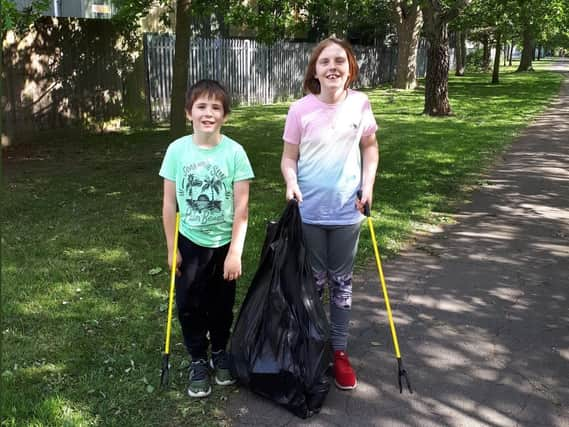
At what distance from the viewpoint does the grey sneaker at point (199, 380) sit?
321cm

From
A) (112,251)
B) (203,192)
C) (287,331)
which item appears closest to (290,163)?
(203,192)

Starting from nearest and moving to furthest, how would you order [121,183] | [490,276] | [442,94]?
[490,276]
[121,183]
[442,94]

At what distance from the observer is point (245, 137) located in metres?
12.5

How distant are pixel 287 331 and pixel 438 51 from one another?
14.2 meters

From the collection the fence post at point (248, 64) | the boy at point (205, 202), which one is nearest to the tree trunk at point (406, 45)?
the fence post at point (248, 64)

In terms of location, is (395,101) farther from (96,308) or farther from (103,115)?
(96,308)

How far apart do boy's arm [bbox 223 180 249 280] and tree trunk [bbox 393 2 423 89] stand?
80.5 feet

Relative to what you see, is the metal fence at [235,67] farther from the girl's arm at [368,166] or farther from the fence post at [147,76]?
the girl's arm at [368,166]

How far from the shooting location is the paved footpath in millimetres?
3150

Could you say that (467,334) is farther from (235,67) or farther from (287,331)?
(235,67)

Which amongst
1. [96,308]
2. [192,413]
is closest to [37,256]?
[96,308]

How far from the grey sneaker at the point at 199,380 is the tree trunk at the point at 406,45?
2455 centimetres

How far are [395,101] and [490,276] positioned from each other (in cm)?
1638

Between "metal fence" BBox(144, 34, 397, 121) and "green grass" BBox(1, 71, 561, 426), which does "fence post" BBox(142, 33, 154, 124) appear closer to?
"metal fence" BBox(144, 34, 397, 121)
